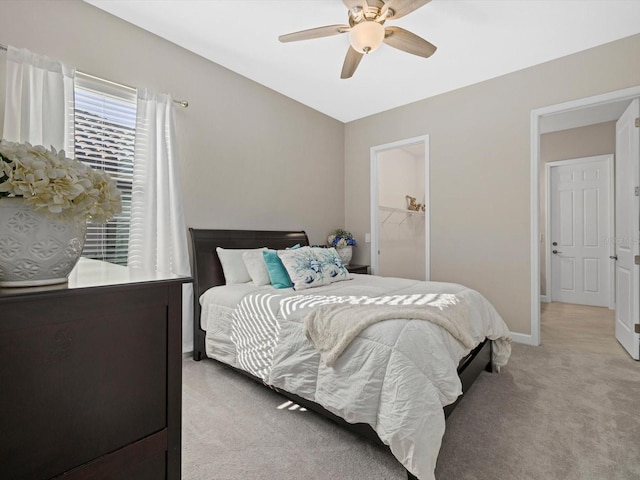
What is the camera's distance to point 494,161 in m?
3.57

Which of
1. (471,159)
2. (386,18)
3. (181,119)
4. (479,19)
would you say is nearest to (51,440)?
(386,18)

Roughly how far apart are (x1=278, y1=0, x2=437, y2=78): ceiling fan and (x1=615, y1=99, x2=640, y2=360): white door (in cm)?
214

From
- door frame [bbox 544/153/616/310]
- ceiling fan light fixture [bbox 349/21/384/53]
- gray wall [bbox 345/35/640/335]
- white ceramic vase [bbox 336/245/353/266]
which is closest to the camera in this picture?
ceiling fan light fixture [bbox 349/21/384/53]

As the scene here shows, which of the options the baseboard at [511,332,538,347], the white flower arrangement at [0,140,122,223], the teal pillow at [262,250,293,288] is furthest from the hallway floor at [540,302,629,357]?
the white flower arrangement at [0,140,122,223]

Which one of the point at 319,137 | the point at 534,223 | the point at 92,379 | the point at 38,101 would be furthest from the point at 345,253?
the point at 92,379

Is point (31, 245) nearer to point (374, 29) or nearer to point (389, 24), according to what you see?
point (374, 29)

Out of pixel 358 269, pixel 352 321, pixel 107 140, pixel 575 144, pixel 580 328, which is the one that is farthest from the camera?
pixel 575 144

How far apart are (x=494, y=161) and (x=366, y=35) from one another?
7.04ft

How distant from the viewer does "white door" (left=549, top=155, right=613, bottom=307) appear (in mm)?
4969

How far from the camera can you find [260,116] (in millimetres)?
3684

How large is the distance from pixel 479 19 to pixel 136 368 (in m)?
3.23

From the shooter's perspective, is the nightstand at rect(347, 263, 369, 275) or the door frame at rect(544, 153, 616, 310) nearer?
the nightstand at rect(347, 263, 369, 275)

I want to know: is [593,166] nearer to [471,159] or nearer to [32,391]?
[471,159]

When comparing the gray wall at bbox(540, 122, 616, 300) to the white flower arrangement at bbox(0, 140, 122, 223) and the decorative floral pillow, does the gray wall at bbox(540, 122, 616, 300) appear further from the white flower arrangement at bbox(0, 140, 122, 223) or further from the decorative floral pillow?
the white flower arrangement at bbox(0, 140, 122, 223)
